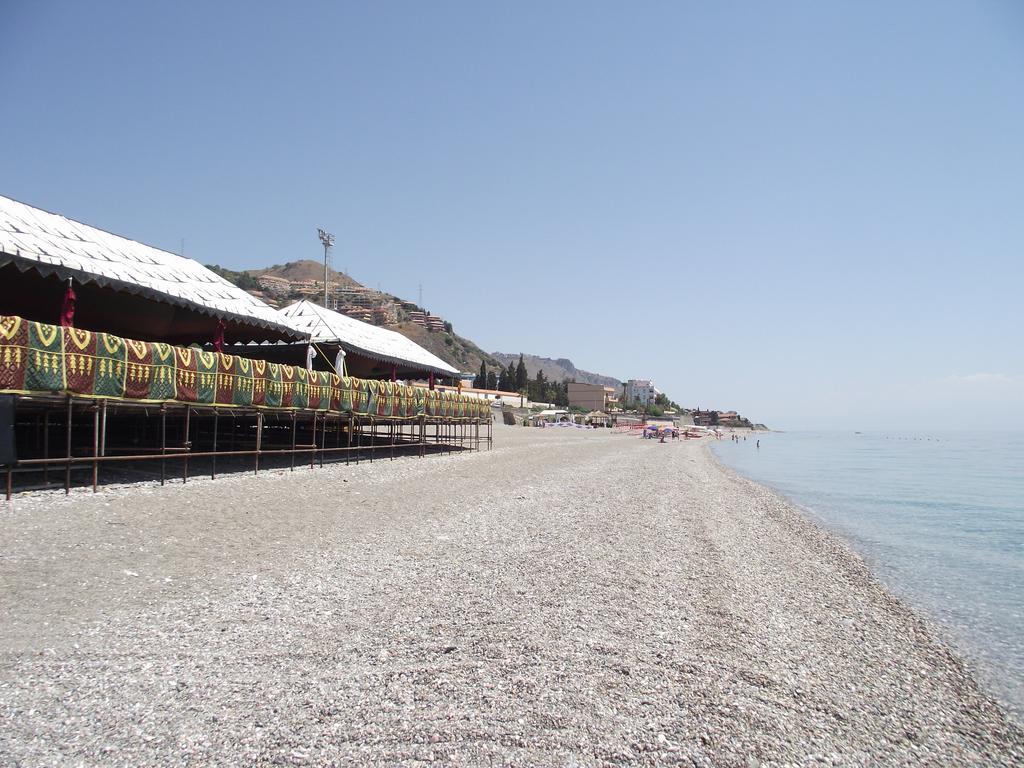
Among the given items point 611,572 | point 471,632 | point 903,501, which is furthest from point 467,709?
point 903,501

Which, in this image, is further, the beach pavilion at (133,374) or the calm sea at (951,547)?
the beach pavilion at (133,374)

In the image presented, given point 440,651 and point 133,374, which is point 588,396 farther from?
point 440,651

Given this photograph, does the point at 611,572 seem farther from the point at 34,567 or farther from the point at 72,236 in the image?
the point at 72,236

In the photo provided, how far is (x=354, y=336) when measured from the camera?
3055cm

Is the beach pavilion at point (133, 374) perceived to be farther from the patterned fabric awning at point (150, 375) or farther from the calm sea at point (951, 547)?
the calm sea at point (951, 547)

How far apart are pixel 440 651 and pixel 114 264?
663 inches

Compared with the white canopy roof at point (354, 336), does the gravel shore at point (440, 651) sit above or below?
below

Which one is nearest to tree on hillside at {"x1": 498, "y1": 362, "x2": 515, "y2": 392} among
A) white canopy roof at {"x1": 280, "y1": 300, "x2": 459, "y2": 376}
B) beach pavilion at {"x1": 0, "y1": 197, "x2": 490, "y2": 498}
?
white canopy roof at {"x1": 280, "y1": 300, "x2": 459, "y2": 376}

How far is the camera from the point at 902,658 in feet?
24.8

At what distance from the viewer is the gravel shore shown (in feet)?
15.5

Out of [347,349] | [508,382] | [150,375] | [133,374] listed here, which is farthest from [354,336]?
[508,382]

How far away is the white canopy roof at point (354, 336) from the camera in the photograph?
92.4 ft

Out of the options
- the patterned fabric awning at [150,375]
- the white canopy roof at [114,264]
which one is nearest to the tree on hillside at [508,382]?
the patterned fabric awning at [150,375]

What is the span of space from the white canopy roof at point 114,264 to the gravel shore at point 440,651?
21.9 feet
